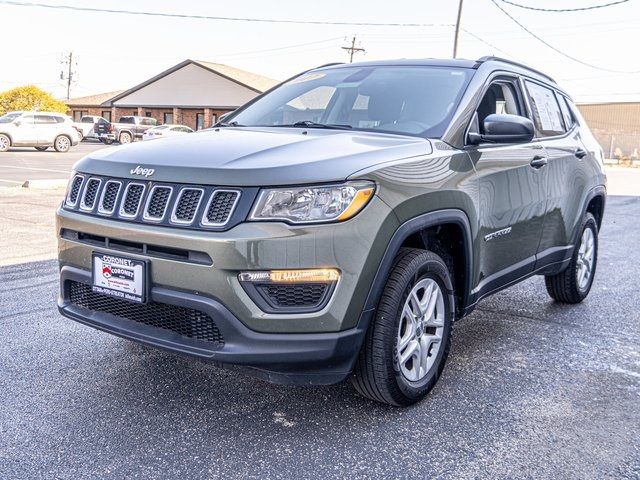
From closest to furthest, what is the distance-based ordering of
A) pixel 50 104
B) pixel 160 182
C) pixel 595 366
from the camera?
pixel 160 182, pixel 595 366, pixel 50 104

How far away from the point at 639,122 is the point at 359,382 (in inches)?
2557

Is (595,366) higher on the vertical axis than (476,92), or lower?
lower

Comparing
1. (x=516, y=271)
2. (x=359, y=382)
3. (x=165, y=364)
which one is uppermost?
(x=516, y=271)

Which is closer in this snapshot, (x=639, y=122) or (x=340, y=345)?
(x=340, y=345)

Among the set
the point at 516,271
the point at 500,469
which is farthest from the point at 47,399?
the point at 516,271

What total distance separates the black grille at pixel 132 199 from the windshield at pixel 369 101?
4.23 feet

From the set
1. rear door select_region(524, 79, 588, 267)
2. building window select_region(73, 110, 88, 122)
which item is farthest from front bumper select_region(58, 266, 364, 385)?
building window select_region(73, 110, 88, 122)

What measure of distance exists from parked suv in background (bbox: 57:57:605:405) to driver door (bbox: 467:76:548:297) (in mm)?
17

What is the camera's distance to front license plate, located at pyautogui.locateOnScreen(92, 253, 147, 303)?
2891 millimetres

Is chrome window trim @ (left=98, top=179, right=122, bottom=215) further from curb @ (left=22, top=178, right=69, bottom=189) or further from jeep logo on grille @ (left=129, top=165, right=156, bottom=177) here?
curb @ (left=22, top=178, right=69, bottom=189)

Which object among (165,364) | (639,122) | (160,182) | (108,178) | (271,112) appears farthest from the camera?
(639,122)

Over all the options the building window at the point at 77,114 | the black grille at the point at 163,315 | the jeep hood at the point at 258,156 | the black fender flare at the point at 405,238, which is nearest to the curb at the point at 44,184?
the jeep hood at the point at 258,156

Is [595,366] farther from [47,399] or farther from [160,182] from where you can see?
[47,399]

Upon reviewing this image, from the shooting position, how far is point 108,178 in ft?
10.3
